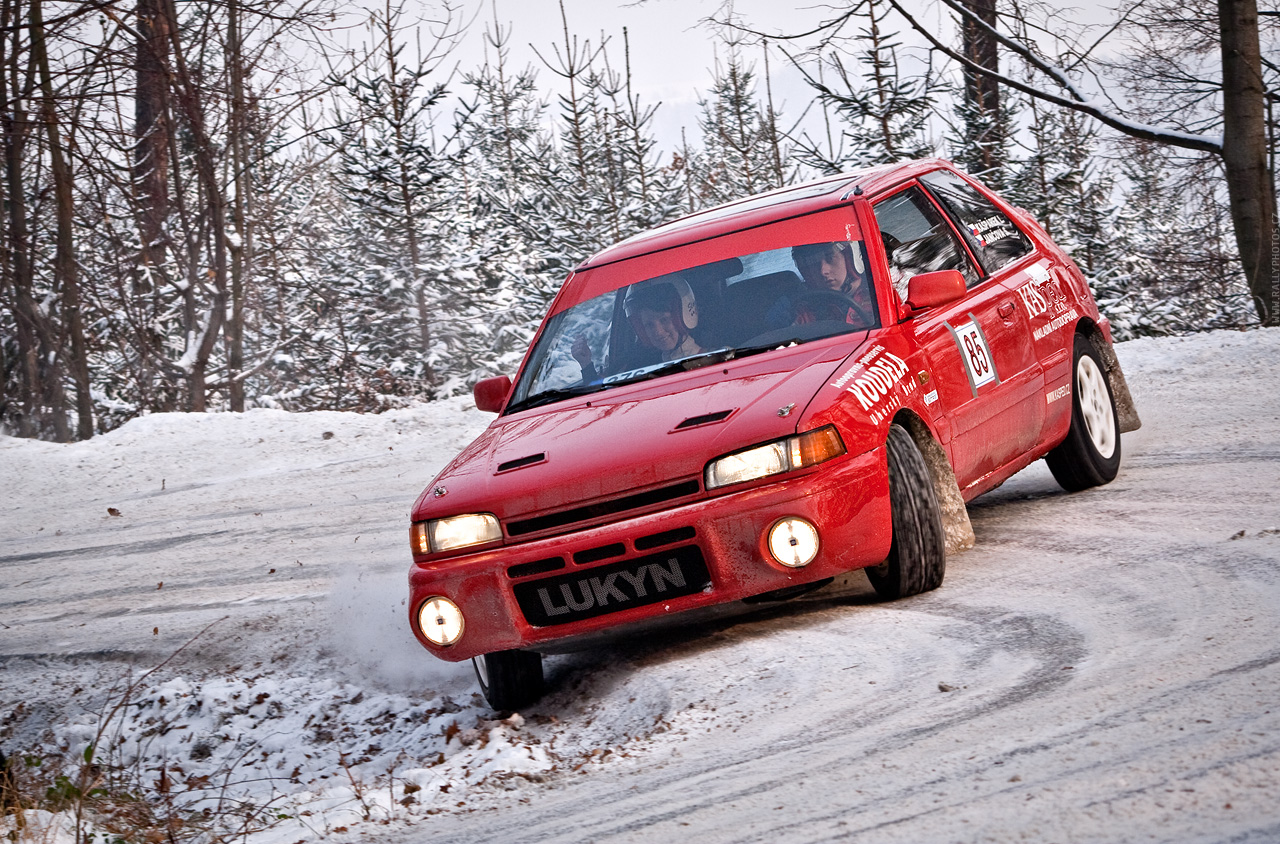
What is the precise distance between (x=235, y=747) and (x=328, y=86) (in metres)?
11.9

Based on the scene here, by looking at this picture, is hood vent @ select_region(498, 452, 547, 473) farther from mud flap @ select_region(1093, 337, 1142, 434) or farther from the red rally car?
mud flap @ select_region(1093, 337, 1142, 434)

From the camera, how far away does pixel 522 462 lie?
4637 mm

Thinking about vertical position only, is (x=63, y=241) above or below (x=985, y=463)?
above

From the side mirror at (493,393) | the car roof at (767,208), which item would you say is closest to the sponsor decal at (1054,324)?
the car roof at (767,208)

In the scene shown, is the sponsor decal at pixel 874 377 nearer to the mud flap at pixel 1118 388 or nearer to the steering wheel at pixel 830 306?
the steering wheel at pixel 830 306

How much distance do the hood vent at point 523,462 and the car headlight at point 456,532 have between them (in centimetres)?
23

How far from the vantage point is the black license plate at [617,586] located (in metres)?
4.30

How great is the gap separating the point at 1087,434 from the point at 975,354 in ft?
4.34

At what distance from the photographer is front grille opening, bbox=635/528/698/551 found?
14.0ft

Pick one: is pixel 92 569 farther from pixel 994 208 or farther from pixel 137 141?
pixel 994 208

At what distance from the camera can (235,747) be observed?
5.36 meters

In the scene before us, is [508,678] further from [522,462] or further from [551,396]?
[551,396]

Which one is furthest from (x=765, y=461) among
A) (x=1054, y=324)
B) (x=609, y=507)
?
(x=1054, y=324)

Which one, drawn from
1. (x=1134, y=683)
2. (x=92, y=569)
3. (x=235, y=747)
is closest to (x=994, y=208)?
(x=1134, y=683)
